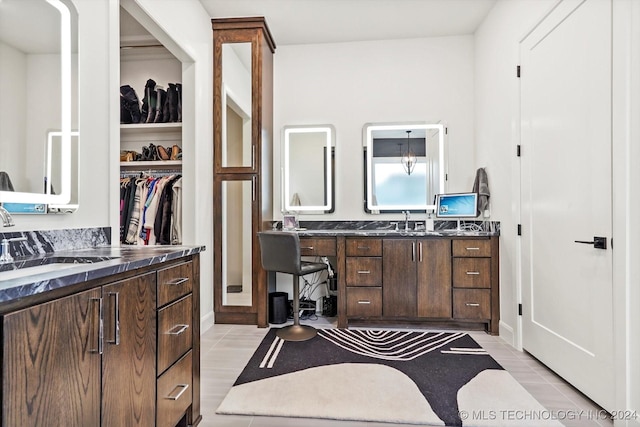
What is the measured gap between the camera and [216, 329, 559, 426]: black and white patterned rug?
5.53 feet

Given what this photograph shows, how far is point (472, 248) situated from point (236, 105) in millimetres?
A: 2570

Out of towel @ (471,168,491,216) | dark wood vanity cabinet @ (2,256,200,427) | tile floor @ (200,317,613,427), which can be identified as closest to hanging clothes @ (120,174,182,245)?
tile floor @ (200,317,613,427)

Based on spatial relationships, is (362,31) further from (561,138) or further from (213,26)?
(561,138)

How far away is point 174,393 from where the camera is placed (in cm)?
140

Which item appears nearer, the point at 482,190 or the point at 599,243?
the point at 599,243

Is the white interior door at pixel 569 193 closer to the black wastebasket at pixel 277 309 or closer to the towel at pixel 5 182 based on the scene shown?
the black wastebasket at pixel 277 309

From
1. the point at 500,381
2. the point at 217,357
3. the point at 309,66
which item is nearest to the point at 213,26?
the point at 309,66

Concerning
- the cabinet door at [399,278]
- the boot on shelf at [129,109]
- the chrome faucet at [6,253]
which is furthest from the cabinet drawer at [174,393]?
the boot on shelf at [129,109]

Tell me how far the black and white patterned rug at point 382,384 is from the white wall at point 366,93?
145 cm

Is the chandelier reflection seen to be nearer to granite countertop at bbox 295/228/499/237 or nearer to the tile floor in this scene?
granite countertop at bbox 295/228/499/237

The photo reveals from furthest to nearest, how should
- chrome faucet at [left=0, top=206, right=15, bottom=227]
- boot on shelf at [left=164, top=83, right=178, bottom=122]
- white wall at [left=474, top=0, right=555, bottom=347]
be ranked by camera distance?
1. boot on shelf at [left=164, top=83, right=178, bottom=122]
2. white wall at [left=474, top=0, right=555, bottom=347]
3. chrome faucet at [left=0, top=206, right=15, bottom=227]

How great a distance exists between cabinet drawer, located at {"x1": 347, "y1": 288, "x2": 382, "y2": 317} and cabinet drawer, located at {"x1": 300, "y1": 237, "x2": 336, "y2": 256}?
398mm

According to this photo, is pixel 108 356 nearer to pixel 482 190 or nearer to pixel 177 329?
pixel 177 329

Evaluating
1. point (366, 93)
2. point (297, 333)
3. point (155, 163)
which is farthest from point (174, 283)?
point (366, 93)
